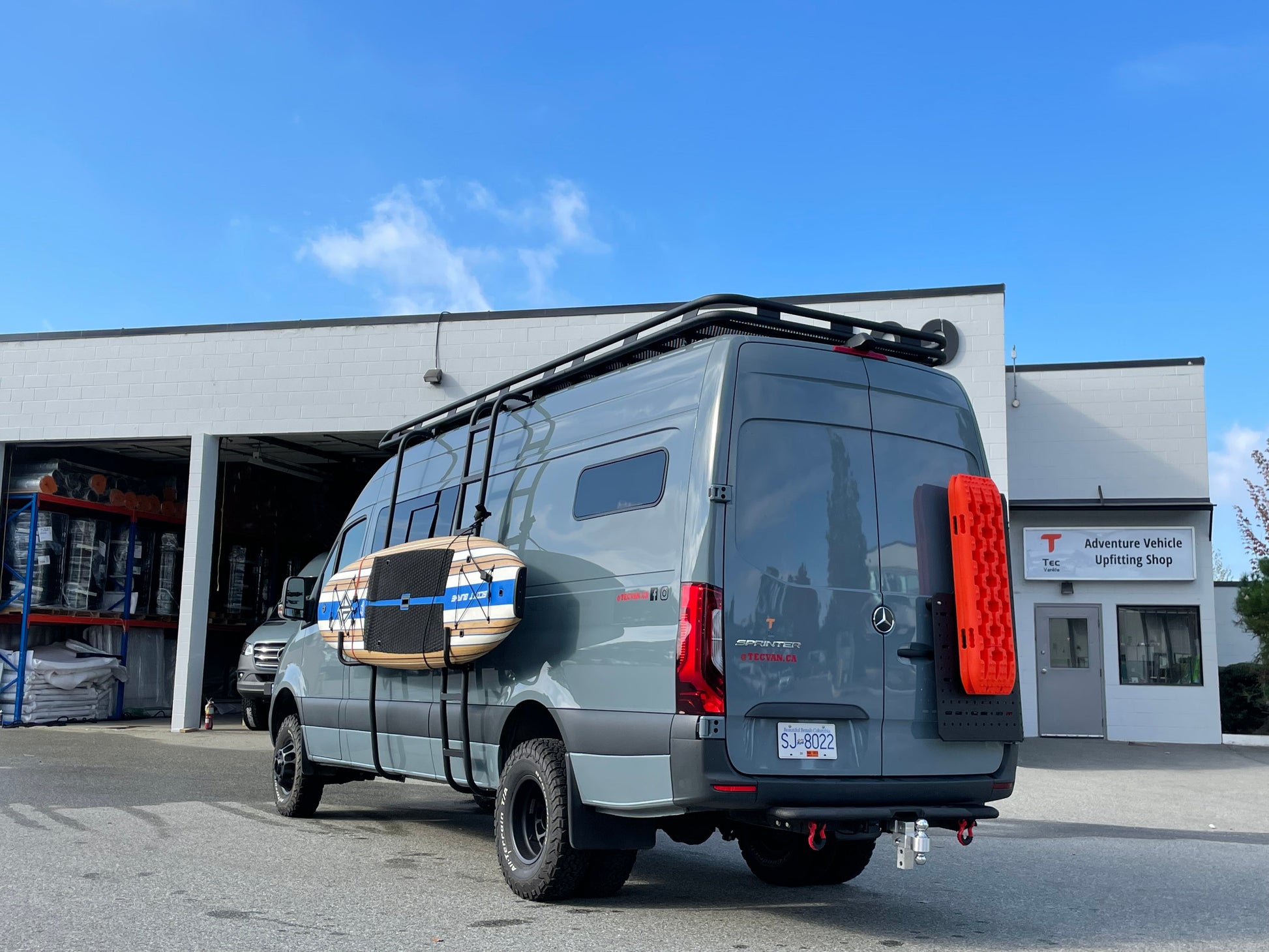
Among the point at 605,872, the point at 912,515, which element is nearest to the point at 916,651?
the point at 912,515

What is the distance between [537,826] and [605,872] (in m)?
0.44

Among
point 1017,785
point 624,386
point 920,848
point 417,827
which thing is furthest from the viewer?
point 1017,785

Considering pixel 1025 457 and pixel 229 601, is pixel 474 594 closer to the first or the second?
pixel 1025 457

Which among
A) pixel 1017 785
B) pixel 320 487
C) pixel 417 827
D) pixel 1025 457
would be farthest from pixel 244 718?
pixel 1025 457

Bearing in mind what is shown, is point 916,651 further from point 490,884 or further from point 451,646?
point 490,884

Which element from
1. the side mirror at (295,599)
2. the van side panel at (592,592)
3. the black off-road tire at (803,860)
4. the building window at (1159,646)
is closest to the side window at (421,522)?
the van side panel at (592,592)

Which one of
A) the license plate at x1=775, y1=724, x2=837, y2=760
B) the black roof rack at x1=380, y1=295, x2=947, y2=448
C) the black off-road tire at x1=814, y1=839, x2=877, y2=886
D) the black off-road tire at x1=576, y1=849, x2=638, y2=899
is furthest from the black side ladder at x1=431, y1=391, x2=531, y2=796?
the license plate at x1=775, y1=724, x2=837, y2=760

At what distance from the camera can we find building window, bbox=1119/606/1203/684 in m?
18.9

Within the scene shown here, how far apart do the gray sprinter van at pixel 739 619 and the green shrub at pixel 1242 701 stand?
676 inches

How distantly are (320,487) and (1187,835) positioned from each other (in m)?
18.8

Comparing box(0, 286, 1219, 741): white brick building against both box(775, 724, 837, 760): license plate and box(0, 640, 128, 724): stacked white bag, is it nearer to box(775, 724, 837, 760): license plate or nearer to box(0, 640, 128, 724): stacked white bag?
box(0, 640, 128, 724): stacked white bag

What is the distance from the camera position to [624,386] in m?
6.24

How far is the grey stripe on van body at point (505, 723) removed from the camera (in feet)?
17.3

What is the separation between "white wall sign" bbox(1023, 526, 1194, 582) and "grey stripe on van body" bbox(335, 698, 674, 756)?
1388cm
